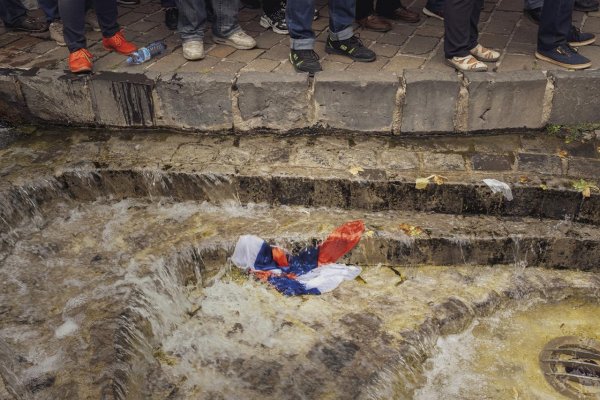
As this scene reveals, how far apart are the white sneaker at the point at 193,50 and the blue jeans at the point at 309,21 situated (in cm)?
87

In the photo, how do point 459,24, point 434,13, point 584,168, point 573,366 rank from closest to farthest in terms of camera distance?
point 573,366
point 584,168
point 459,24
point 434,13

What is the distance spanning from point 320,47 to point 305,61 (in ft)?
1.86

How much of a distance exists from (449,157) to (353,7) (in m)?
1.62

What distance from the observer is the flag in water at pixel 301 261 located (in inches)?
156

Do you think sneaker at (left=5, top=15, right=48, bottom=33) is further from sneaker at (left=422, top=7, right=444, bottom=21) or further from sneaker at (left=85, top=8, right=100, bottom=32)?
sneaker at (left=422, top=7, right=444, bottom=21)

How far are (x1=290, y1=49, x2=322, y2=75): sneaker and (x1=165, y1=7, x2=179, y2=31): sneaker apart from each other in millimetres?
1615

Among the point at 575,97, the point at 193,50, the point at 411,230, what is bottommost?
the point at 411,230

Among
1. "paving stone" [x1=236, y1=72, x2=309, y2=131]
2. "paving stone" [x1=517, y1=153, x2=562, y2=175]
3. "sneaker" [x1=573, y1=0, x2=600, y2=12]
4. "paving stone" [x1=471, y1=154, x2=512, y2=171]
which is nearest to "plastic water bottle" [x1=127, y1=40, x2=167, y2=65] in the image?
"paving stone" [x1=236, y1=72, x2=309, y2=131]

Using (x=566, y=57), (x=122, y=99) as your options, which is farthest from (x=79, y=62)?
(x=566, y=57)

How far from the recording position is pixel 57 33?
5.51m

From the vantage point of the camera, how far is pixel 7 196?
4316 mm

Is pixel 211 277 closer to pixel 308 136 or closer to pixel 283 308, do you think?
pixel 283 308

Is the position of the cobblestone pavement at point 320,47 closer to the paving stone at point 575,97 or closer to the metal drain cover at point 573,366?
the paving stone at point 575,97

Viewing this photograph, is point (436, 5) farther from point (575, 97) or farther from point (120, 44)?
point (120, 44)
